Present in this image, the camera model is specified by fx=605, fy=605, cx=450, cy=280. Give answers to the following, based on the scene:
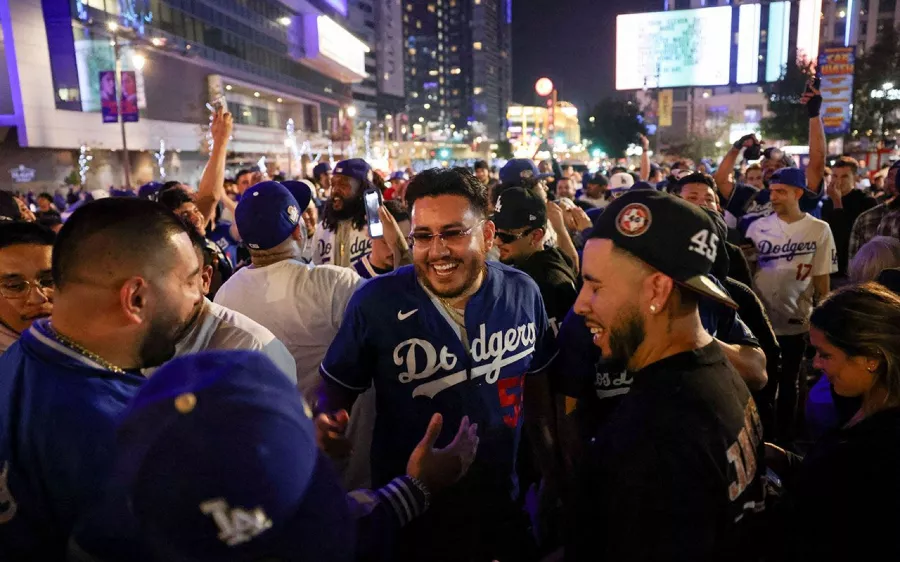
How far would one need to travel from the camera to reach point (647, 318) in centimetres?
196

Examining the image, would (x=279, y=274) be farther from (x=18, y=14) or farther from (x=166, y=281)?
(x=18, y=14)

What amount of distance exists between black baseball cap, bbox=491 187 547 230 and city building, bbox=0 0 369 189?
76.6 feet

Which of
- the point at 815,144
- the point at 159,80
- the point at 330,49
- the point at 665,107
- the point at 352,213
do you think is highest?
the point at 330,49

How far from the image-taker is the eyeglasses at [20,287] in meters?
2.86

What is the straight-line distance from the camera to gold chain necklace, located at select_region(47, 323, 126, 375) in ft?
5.63

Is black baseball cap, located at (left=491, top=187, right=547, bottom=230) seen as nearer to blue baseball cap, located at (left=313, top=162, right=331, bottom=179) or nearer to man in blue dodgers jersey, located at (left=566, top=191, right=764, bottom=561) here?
man in blue dodgers jersey, located at (left=566, top=191, right=764, bottom=561)

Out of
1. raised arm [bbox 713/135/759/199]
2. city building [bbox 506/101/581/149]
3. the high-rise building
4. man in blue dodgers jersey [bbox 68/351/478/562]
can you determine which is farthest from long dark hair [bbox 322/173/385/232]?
the high-rise building

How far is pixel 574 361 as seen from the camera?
3.28 m

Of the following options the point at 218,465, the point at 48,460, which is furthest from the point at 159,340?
the point at 218,465

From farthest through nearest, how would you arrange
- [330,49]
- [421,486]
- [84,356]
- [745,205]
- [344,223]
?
1. [330,49]
2. [745,205]
3. [344,223]
4. [421,486]
5. [84,356]

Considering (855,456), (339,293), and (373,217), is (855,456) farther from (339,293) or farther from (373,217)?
(373,217)

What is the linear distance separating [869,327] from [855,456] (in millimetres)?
590

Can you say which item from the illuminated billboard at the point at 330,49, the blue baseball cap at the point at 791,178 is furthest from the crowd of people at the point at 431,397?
the illuminated billboard at the point at 330,49

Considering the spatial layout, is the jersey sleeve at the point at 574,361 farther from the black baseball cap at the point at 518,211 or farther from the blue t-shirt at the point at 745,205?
the blue t-shirt at the point at 745,205
